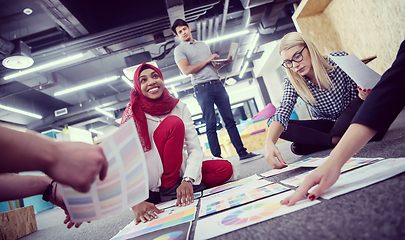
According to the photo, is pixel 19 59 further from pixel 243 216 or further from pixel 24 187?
pixel 243 216

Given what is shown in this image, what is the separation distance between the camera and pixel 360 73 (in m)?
Answer: 0.93

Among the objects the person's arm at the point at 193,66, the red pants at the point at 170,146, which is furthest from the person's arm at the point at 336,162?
the person's arm at the point at 193,66

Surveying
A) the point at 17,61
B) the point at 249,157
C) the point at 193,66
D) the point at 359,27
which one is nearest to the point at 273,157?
the point at 249,157

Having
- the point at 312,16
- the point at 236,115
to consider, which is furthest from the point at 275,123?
the point at 236,115

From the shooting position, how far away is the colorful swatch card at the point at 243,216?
457mm

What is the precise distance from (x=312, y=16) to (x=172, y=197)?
2.68 m

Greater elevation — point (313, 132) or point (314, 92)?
point (314, 92)

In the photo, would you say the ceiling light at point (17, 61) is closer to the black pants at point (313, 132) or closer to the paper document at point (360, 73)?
the black pants at point (313, 132)

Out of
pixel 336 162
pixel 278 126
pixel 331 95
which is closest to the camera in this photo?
pixel 336 162

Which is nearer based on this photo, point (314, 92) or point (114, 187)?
point (114, 187)

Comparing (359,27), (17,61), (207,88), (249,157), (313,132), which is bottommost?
(249,157)

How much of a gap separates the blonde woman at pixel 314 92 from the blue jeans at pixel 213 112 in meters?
0.71

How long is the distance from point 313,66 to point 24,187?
1.28 meters

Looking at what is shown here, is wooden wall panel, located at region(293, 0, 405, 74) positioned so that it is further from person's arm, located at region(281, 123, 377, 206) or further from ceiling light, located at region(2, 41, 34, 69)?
ceiling light, located at region(2, 41, 34, 69)
